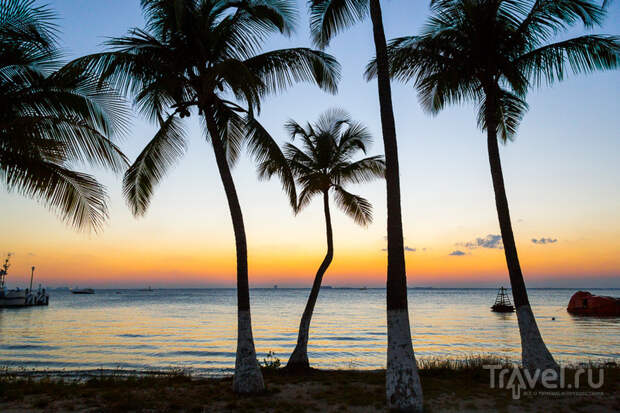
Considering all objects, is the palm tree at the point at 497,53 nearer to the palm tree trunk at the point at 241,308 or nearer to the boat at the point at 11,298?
the palm tree trunk at the point at 241,308

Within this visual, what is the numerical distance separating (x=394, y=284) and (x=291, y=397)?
3537 millimetres

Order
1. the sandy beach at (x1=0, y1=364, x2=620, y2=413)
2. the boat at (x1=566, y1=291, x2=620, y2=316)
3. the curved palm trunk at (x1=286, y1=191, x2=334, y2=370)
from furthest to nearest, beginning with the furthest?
the boat at (x1=566, y1=291, x2=620, y2=316) → the curved palm trunk at (x1=286, y1=191, x2=334, y2=370) → the sandy beach at (x1=0, y1=364, x2=620, y2=413)

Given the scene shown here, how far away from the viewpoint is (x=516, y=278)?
375 inches

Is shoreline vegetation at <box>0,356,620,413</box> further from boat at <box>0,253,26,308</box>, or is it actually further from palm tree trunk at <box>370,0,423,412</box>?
boat at <box>0,253,26,308</box>

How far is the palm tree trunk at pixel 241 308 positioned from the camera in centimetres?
851

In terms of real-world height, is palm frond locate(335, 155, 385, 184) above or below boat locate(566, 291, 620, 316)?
above

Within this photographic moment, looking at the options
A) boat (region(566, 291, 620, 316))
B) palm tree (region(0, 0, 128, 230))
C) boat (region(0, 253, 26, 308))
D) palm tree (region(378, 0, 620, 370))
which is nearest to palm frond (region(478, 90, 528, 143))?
palm tree (region(378, 0, 620, 370))

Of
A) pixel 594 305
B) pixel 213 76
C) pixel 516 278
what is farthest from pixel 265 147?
pixel 594 305

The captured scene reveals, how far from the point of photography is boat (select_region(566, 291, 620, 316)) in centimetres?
4750

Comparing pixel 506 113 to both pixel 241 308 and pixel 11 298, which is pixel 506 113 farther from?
pixel 11 298

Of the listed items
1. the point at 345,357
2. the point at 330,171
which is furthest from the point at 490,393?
the point at 345,357

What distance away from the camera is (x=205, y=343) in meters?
27.6

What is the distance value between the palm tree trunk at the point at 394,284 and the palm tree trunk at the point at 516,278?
332 cm

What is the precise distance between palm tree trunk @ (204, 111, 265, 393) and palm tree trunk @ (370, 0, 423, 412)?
3.02m
